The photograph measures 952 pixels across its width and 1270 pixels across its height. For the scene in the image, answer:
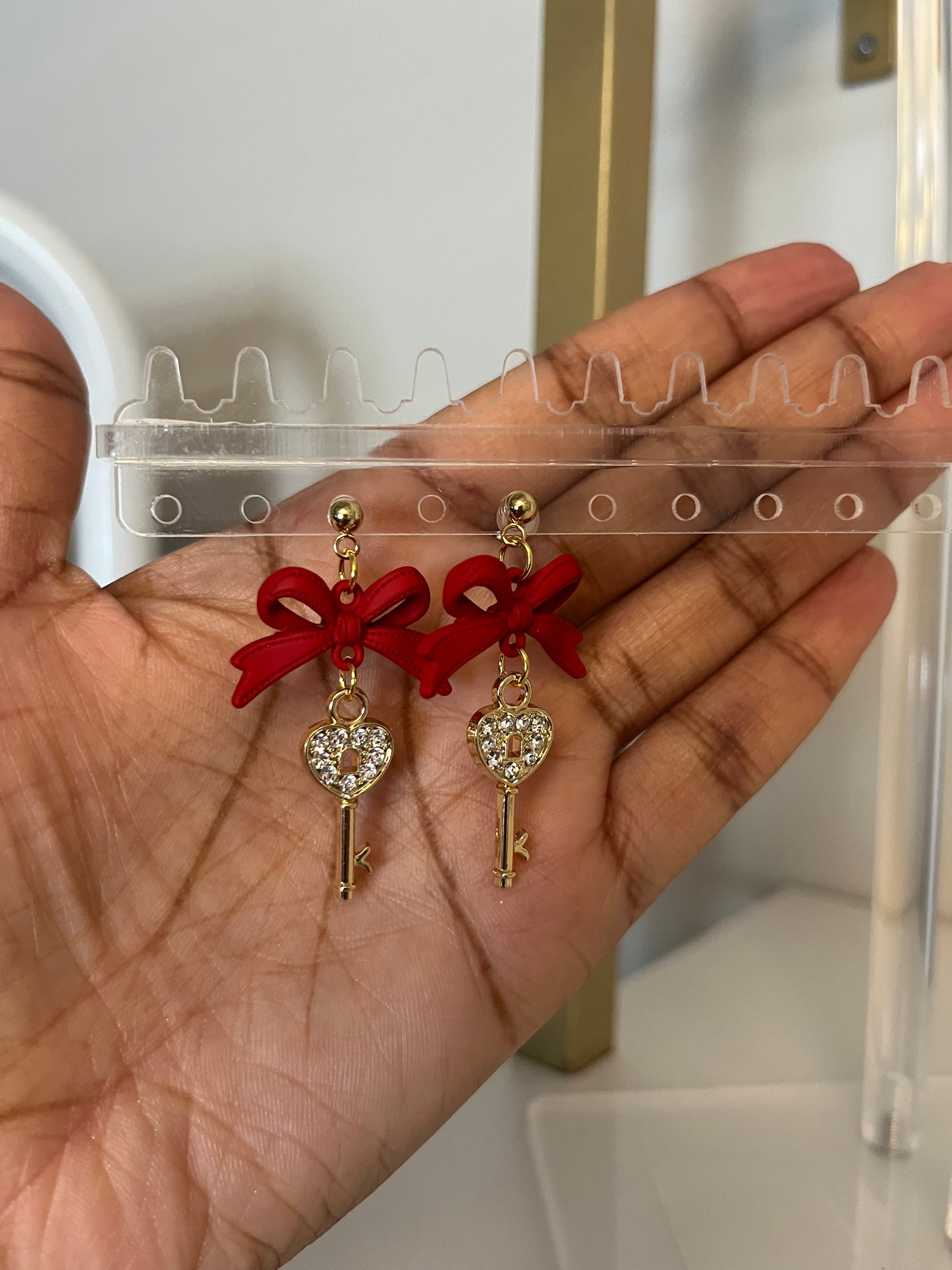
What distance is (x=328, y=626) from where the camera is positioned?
85 cm

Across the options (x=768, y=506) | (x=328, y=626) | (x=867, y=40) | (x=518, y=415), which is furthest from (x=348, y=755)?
(x=867, y=40)

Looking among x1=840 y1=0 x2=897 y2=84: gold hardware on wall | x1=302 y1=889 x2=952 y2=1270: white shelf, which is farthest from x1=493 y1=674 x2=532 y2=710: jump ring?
x1=840 y1=0 x2=897 y2=84: gold hardware on wall

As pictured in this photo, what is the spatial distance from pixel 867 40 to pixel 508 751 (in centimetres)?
81

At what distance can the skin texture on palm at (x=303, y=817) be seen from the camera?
82 cm

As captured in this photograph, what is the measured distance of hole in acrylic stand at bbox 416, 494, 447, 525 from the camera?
91 cm

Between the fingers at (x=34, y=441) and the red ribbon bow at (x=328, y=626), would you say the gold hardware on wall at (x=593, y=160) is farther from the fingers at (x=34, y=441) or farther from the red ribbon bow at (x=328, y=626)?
the fingers at (x=34, y=441)

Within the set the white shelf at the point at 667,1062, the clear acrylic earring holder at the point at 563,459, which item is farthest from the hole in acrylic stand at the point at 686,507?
the white shelf at the point at 667,1062

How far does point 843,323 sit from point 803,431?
117 mm

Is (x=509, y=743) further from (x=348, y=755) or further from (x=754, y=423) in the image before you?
(x=754, y=423)

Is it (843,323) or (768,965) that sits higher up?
(843,323)

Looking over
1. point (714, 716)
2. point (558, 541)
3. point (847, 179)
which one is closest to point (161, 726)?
point (558, 541)

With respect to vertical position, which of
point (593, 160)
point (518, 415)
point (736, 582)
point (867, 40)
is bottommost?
point (736, 582)

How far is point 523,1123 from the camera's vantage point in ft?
3.76

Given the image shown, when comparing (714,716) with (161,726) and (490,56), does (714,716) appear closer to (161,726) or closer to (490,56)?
(161,726)
